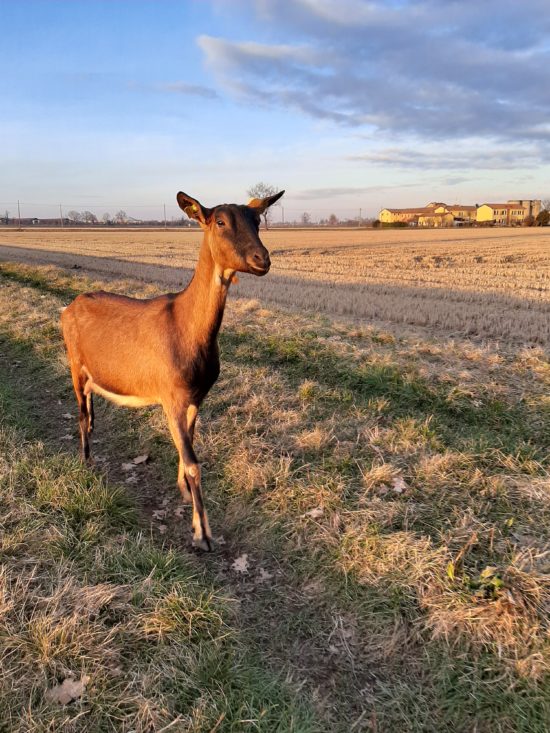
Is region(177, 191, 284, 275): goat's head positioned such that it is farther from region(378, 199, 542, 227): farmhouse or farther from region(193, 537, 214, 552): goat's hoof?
region(378, 199, 542, 227): farmhouse

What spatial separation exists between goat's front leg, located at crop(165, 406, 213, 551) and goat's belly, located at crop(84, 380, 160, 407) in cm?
49

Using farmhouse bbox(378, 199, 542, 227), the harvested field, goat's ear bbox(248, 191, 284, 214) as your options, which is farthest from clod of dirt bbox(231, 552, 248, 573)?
farmhouse bbox(378, 199, 542, 227)

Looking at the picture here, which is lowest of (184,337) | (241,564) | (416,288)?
(241,564)

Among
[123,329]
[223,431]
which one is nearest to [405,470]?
[223,431]

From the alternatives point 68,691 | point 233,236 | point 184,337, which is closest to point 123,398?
point 184,337

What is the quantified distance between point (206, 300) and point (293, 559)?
2.46 m

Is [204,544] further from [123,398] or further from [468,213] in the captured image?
[468,213]

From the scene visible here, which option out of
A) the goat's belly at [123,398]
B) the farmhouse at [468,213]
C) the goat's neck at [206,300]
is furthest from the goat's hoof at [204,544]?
the farmhouse at [468,213]

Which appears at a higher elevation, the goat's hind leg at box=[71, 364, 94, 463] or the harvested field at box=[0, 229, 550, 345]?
the harvested field at box=[0, 229, 550, 345]

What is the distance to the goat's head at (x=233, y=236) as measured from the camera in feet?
12.3

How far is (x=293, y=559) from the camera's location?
410cm

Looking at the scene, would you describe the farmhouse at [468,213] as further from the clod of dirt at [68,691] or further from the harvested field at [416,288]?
the clod of dirt at [68,691]

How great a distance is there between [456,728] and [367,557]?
1292 millimetres

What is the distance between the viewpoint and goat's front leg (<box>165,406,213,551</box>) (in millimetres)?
4296
